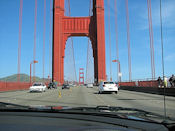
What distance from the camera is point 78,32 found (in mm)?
65500

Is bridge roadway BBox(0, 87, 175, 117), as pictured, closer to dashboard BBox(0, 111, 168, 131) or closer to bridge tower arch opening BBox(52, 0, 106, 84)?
dashboard BBox(0, 111, 168, 131)

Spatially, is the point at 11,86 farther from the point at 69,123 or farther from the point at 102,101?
the point at 69,123

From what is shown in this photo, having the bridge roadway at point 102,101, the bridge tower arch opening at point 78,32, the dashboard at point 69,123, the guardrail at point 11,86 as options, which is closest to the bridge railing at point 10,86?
the guardrail at point 11,86

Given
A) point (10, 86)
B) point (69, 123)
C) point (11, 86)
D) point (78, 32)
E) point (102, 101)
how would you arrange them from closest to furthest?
point (69, 123) < point (102, 101) < point (10, 86) < point (11, 86) < point (78, 32)

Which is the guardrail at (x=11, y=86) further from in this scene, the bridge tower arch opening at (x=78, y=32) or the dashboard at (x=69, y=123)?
the dashboard at (x=69, y=123)

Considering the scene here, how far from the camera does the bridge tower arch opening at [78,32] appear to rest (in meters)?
59.4

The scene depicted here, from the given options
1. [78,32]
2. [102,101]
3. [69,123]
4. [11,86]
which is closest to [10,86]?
[11,86]

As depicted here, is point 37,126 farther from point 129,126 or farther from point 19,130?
point 129,126

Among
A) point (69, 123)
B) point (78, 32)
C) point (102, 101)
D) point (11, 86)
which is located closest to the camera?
point (69, 123)

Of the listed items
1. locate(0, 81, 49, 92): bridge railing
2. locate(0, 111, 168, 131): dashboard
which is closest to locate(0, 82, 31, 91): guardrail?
locate(0, 81, 49, 92): bridge railing

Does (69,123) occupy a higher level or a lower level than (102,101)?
higher

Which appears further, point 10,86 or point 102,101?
point 10,86

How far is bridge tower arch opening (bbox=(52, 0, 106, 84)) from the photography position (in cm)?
5938

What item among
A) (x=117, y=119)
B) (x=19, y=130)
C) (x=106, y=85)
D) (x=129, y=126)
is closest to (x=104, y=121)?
(x=117, y=119)
